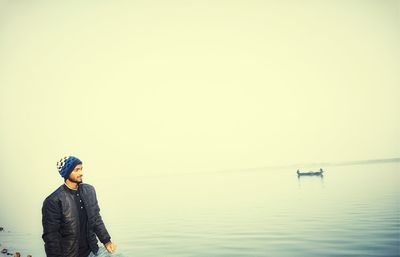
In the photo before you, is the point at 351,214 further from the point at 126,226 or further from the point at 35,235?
the point at 35,235

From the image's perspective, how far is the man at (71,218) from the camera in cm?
541

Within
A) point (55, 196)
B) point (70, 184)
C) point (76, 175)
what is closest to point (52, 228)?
point (55, 196)

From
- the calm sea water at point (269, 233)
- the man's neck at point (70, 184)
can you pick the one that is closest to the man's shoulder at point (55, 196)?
the man's neck at point (70, 184)

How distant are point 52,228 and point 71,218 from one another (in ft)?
1.10

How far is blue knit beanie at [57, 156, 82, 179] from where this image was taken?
5750 mm

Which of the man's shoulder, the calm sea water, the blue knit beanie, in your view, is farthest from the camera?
the calm sea water

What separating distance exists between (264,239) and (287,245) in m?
2.73

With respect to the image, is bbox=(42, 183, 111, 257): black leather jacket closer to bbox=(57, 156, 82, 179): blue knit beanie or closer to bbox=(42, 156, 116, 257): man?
bbox=(42, 156, 116, 257): man

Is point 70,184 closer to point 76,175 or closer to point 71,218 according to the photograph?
point 76,175

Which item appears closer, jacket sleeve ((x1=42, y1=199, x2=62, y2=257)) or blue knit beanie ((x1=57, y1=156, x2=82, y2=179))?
jacket sleeve ((x1=42, y1=199, x2=62, y2=257))

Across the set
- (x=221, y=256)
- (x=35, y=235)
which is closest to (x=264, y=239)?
(x=221, y=256)

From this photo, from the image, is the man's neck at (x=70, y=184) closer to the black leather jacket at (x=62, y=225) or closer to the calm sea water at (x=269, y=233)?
the black leather jacket at (x=62, y=225)

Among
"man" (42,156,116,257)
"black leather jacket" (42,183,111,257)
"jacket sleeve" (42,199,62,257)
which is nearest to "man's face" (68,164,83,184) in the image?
"man" (42,156,116,257)

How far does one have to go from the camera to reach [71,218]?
559cm
